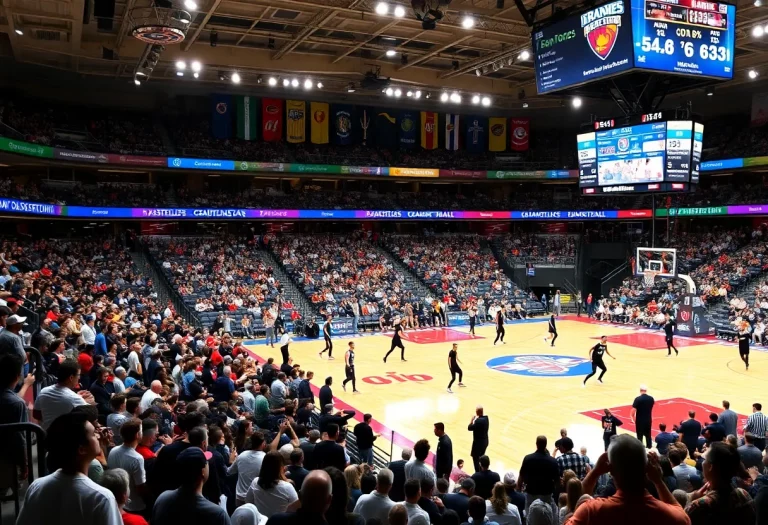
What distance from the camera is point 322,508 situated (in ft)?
9.99

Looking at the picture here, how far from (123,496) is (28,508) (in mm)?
780

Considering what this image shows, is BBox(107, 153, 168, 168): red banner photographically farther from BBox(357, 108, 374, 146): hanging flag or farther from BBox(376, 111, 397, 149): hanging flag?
BBox(376, 111, 397, 149): hanging flag

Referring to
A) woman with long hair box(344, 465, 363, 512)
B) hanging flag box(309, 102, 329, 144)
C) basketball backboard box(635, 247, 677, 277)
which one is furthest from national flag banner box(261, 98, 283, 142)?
woman with long hair box(344, 465, 363, 512)

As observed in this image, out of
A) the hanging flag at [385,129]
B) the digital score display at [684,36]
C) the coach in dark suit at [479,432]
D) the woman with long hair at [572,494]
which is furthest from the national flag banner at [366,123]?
the woman with long hair at [572,494]

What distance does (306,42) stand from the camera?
98.0 feet

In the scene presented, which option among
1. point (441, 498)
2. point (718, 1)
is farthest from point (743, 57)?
point (441, 498)

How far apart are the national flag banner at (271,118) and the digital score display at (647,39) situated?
23.6 m

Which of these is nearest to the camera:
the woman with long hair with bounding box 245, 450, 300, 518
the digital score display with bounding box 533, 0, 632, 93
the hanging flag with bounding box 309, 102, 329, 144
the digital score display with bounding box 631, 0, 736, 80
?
the woman with long hair with bounding box 245, 450, 300, 518

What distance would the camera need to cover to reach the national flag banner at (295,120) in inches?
1527

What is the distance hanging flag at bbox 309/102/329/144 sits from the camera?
39.6 m

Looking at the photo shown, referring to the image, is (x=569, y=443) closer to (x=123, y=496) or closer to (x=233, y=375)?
(x=123, y=496)

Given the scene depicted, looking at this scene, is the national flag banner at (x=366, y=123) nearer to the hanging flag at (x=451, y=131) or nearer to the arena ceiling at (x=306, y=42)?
the arena ceiling at (x=306, y=42)

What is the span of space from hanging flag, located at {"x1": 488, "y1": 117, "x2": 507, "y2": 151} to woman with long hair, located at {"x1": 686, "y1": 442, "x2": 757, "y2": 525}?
42.4 metres

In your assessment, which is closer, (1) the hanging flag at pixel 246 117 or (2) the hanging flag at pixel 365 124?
(1) the hanging flag at pixel 246 117
